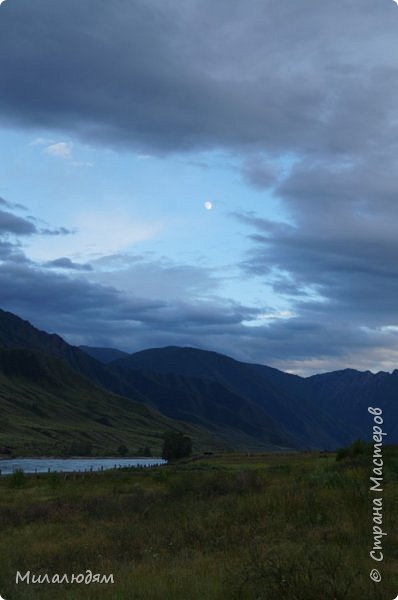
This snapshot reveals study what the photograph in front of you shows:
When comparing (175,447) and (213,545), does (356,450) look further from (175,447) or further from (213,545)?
(175,447)

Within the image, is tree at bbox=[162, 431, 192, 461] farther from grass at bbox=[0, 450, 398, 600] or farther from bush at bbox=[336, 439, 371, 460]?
grass at bbox=[0, 450, 398, 600]

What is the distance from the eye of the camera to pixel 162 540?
719 inches


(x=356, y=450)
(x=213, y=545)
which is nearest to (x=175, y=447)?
(x=356, y=450)

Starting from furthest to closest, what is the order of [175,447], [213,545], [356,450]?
[175,447], [356,450], [213,545]

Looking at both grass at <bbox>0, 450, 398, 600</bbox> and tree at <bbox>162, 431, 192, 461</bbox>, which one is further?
tree at <bbox>162, 431, 192, 461</bbox>

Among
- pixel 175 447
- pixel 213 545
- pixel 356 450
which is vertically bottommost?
pixel 175 447

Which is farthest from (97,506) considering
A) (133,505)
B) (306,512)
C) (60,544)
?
(306,512)

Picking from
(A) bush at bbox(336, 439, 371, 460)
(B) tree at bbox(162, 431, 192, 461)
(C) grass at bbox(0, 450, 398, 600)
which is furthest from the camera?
(B) tree at bbox(162, 431, 192, 461)

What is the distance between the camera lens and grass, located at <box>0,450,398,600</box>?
11.8 metres

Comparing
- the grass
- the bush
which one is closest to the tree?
the bush

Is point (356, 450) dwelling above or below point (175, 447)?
above

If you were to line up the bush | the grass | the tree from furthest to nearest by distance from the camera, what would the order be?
the tree → the bush → the grass

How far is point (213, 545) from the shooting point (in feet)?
56.0

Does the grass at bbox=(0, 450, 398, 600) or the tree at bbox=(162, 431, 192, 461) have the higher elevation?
the grass at bbox=(0, 450, 398, 600)
